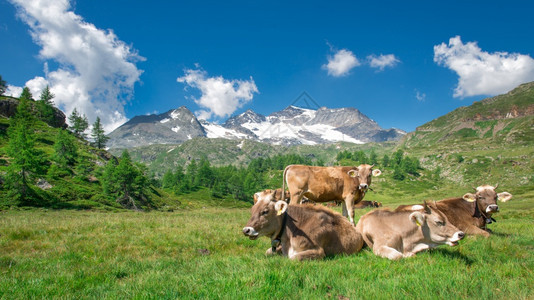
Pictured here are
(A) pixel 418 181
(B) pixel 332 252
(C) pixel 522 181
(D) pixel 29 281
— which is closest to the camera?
(D) pixel 29 281

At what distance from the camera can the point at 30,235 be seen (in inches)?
Answer: 424

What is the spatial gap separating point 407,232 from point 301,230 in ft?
9.50

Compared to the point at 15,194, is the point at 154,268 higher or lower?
lower

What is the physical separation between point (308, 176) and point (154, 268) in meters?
8.52

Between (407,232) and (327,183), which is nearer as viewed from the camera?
(407,232)

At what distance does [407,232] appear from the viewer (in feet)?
24.4

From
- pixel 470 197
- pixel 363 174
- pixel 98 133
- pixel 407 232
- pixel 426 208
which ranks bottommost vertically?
pixel 407 232

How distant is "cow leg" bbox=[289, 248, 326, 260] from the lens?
6.94 m

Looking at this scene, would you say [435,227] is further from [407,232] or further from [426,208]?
[407,232]

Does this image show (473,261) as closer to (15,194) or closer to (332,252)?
(332,252)

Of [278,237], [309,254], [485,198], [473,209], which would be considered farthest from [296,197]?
[485,198]

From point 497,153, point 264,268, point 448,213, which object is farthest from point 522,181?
point 264,268

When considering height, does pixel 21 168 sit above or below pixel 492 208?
above

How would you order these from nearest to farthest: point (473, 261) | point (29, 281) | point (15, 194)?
point (29, 281) → point (473, 261) → point (15, 194)
